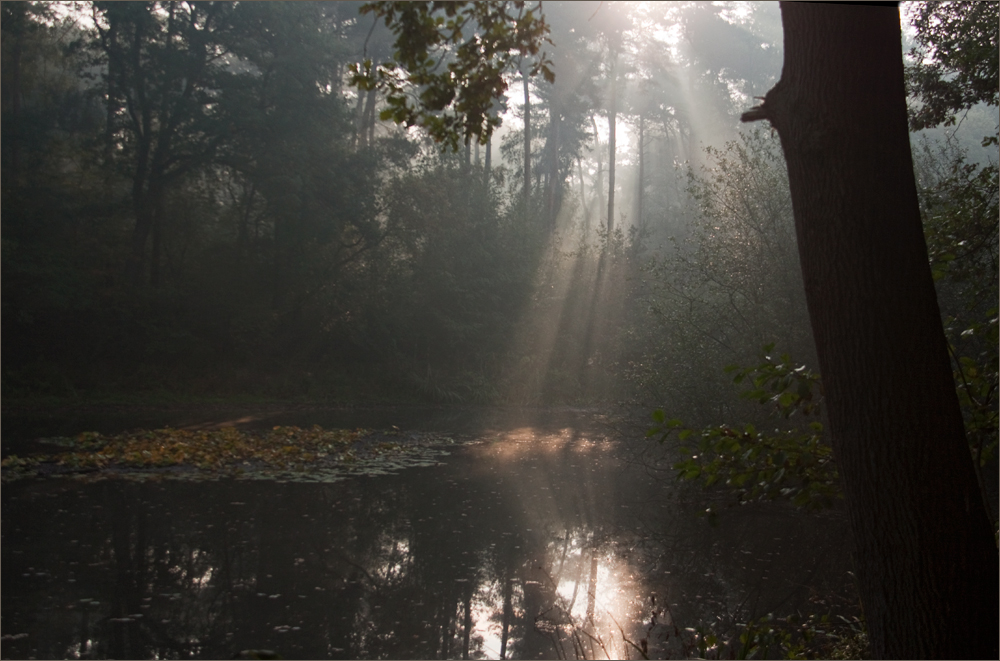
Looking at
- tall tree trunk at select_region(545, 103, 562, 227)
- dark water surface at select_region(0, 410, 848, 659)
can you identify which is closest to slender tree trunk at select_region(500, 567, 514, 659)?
dark water surface at select_region(0, 410, 848, 659)

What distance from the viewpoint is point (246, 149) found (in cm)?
2481

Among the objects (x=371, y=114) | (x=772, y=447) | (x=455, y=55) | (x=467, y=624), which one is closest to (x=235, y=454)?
(x=467, y=624)

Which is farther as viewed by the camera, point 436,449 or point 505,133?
point 505,133

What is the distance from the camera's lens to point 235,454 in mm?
14000

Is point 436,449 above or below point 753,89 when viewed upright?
below

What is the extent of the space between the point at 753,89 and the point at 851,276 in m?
37.8

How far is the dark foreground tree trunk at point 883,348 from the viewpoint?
2467 millimetres

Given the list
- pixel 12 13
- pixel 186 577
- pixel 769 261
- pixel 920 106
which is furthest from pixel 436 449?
pixel 12 13

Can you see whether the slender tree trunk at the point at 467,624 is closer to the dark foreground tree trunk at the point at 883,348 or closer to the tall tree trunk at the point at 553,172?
the dark foreground tree trunk at the point at 883,348

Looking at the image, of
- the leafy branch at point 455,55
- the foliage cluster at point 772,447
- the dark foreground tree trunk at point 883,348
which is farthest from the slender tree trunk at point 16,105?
the dark foreground tree trunk at point 883,348

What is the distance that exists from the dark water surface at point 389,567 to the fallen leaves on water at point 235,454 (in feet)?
2.82

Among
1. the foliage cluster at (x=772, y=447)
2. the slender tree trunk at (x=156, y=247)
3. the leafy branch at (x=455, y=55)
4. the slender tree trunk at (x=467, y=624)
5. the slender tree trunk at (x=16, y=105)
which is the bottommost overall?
the slender tree trunk at (x=467, y=624)

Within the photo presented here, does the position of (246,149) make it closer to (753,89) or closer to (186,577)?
(186,577)

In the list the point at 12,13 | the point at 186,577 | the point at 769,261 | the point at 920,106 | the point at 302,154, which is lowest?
the point at 186,577
